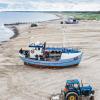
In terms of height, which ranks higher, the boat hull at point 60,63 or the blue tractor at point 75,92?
the blue tractor at point 75,92

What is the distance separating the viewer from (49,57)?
42.1 metres

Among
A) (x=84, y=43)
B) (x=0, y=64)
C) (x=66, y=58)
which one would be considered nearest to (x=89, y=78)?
(x=66, y=58)

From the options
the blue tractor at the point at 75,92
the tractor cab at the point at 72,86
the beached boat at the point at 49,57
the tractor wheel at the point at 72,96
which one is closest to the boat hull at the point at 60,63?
the beached boat at the point at 49,57

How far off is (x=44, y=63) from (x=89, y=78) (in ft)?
22.3

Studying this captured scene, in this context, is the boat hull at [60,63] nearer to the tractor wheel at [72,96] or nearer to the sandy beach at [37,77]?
the sandy beach at [37,77]

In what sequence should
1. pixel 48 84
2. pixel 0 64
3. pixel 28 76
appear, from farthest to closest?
pixel 0 64 → pixel 28 76 → pixel 48 84

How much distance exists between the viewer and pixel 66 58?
132ft

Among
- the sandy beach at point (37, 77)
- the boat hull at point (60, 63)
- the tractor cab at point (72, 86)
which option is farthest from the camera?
the boat hull at point (60, 63)

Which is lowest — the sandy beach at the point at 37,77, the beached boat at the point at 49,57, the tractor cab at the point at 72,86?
the sandy beach at the point at 37,77

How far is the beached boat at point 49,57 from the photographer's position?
40.3 meters

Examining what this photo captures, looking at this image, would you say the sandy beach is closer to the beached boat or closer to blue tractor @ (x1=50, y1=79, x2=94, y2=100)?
the beached boat

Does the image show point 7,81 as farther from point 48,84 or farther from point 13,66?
point 13,66

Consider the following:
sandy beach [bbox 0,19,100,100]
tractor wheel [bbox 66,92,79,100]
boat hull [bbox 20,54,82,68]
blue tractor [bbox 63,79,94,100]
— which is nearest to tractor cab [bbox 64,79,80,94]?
blue tractor [bbox 63,79,94,100]

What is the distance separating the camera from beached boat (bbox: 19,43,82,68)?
4031cm
